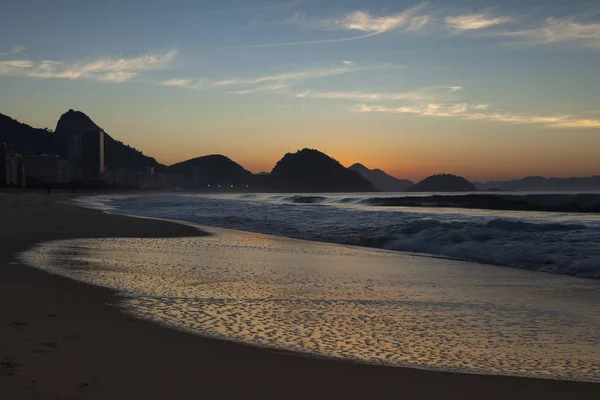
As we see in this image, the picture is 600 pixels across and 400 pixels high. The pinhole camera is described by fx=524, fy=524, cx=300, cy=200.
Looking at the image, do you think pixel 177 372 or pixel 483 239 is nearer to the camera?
pixel 177 372

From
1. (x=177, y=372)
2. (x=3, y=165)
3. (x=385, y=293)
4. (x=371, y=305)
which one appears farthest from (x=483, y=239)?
(x=3, y=165)

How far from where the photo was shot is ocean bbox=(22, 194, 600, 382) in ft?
18.1

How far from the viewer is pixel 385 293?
8672 mm

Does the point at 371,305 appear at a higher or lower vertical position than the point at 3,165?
lower

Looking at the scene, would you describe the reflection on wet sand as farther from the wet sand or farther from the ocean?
the wet sand

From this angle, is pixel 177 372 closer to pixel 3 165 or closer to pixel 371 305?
pixel 371 305

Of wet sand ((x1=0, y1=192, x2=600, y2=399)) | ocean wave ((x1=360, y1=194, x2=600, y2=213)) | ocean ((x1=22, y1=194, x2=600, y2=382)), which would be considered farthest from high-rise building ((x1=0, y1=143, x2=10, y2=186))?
wet sand ((x1=0, y1=192, x2=600, y2=399))

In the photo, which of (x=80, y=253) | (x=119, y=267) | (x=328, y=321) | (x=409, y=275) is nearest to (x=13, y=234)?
(x=80, y=253)

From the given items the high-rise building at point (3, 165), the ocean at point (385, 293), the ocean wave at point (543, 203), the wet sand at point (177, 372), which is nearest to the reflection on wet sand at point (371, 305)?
the ocean at point (385, 293)

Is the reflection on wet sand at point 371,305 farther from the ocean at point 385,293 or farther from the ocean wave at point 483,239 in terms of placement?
the ocean wave at point 483,239

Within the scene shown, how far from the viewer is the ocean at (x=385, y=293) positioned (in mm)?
5516

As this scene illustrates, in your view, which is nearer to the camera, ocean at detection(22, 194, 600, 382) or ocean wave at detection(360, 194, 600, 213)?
ocean at detection(22, 194, 600, 382)

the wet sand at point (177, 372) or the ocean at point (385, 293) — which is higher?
the wet sand at point (177, 372)

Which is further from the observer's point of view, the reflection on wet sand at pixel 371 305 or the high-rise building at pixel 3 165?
the high-rise building at pixel 3 165
